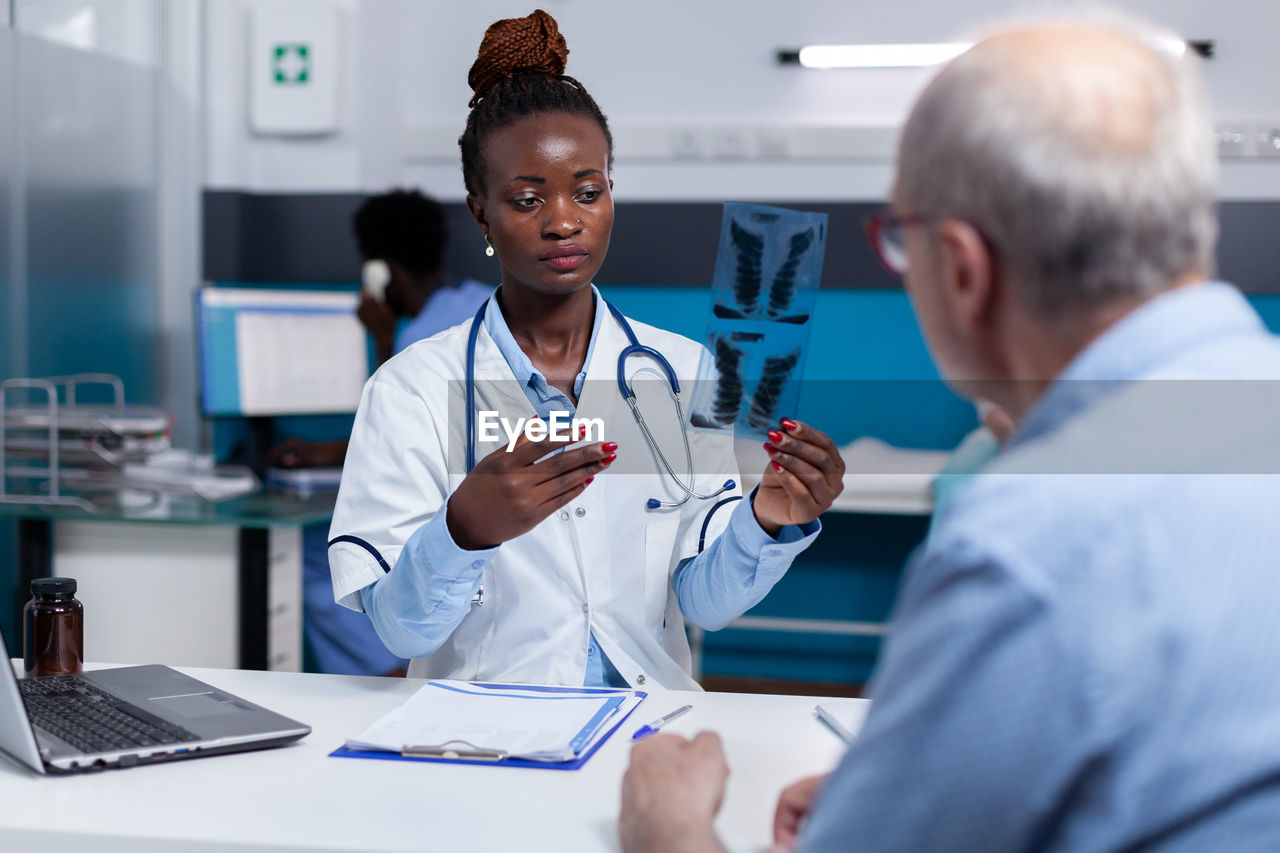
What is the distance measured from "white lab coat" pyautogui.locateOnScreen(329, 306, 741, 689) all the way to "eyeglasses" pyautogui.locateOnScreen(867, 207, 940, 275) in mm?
738

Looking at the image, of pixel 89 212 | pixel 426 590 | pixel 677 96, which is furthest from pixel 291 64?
pixel 426 590

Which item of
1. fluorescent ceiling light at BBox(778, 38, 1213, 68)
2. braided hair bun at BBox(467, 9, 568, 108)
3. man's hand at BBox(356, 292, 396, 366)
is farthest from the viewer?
fluorescent ceiling light at BBox(778, 38, 1213, 68)

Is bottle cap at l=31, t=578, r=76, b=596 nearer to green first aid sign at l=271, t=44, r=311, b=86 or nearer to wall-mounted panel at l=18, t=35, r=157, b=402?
wall-mounted panel at l=18, t=35, r=157, b=402

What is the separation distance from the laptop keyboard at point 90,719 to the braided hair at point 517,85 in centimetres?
73

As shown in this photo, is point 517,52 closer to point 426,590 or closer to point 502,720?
point 426,590

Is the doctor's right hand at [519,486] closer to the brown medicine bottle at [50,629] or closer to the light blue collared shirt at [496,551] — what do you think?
the light blue collared shirt at [496,551]

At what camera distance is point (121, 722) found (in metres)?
1.11

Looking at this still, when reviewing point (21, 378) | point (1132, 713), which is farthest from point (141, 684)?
point (21, 378)

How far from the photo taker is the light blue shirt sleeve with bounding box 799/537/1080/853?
1.64 ft

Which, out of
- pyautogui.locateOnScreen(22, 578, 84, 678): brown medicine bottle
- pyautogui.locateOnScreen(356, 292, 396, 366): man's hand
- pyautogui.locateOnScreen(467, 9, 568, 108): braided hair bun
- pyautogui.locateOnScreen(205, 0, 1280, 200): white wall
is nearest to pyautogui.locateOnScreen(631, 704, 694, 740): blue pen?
pyautogui.locateOnScreen(22, 578, 84, 678): brown medicine bottle

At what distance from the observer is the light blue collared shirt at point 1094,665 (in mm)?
500

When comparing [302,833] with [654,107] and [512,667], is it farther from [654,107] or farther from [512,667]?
[654,107]

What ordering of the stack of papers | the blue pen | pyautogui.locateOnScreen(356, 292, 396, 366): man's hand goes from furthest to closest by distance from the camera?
pyautogui.locateOnScreen(356, 292, 396, 366): man's hand
the stack of papers
the blue pen

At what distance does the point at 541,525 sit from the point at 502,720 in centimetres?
31
